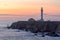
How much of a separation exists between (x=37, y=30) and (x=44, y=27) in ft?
7.42

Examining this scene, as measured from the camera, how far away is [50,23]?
237 ft

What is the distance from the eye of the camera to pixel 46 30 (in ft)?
239

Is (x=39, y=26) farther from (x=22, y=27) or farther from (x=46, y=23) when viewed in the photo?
(x=22, y=27)

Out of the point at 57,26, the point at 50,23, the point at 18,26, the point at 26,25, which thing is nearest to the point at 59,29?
the point at 57,26

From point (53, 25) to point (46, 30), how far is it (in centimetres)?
383

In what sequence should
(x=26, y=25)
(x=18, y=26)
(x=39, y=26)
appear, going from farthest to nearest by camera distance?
(x=18, y=26) → (x=26, y=25) → (x=39, y=26)

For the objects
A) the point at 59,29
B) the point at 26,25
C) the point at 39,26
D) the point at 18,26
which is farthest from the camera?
the point at 18,26

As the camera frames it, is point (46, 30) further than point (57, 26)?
Yes

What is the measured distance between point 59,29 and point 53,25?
18.2 feet

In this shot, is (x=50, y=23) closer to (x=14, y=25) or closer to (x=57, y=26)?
(x=57, y=26)

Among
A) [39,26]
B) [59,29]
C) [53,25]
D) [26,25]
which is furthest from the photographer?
[26,25]

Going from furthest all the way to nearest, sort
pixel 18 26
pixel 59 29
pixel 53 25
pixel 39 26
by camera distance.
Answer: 1. pixel 18 26
2. pixel 39 26
3. pixel 53 25
4. pixel 59 29

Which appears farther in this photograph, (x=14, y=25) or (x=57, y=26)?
(x=14, y=25)

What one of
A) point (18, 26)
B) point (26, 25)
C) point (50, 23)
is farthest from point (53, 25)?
point (18, 26)
